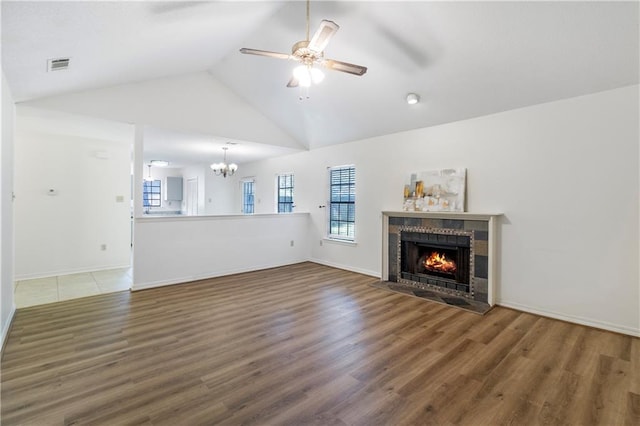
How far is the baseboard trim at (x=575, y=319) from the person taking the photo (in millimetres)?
3101

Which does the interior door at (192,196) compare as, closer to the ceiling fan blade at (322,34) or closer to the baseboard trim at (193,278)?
the baseboard trim at (193,278)

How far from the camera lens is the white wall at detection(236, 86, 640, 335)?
3119 millimetres

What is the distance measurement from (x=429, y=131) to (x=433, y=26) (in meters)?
1.84

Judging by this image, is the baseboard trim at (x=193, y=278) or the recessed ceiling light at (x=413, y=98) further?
the baseboard trim at (x=193, y=278)

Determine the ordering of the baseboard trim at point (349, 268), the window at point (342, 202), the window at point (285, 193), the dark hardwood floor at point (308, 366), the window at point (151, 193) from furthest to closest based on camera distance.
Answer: the window at point (151, 193), the window at point (285, 193), the window at point (342, 202), the baseboard trim at point (349, 268), the dark hardwood floor at point (308, 366)

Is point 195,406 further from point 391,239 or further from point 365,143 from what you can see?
point 365,143

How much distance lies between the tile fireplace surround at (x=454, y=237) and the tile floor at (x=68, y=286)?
4.25 meters

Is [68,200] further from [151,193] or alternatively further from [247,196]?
[151,193]

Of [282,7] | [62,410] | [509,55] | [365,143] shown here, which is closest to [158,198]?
[365,143]

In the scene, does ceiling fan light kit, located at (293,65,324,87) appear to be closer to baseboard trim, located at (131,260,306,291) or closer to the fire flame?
the fire flame

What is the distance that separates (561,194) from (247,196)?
7.71 metres

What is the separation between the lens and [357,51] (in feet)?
12.1

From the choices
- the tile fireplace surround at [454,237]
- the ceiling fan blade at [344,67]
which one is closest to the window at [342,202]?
the tile fireplace surround at [454,237]

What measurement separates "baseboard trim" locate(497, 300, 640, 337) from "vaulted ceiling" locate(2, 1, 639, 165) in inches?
99.6
